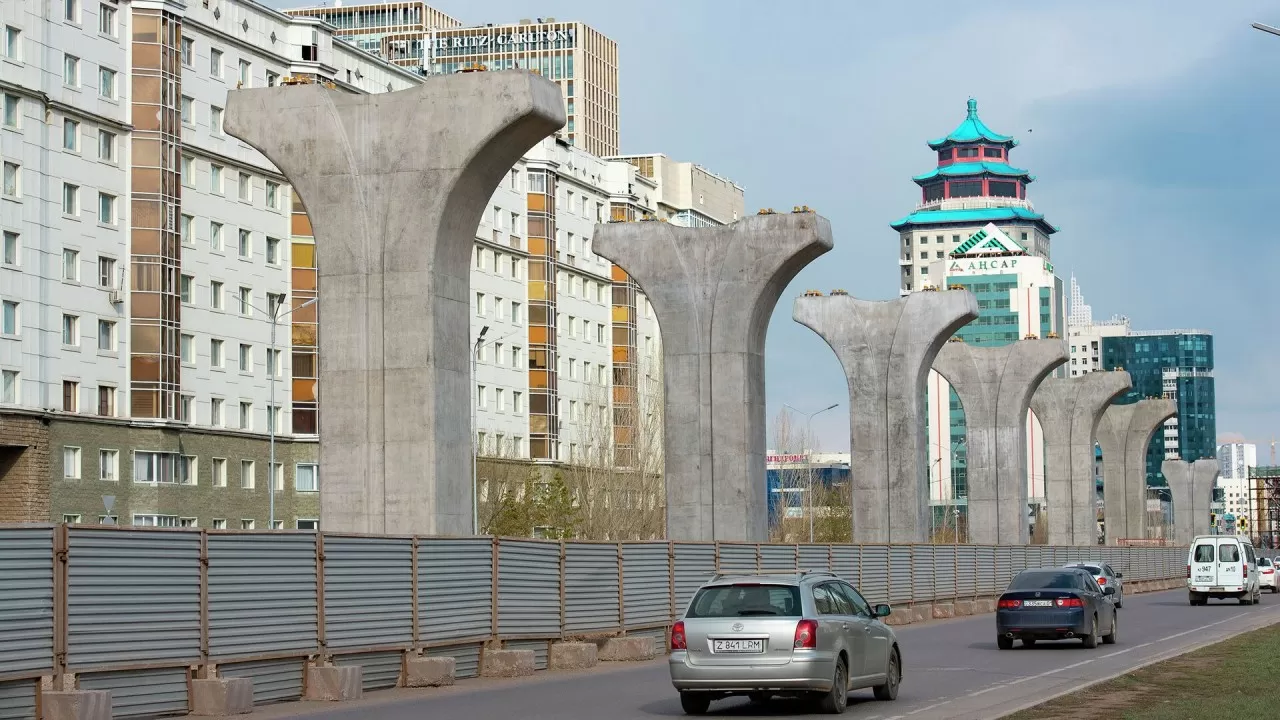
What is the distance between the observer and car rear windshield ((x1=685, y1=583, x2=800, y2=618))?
1866 cm

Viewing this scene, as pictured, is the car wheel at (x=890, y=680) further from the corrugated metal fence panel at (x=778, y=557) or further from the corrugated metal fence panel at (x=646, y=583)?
the corrugated metal fence panel at (x=778, y=557)

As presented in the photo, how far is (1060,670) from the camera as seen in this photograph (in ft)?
80.9

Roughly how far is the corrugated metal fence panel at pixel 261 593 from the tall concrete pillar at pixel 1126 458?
3393 inches

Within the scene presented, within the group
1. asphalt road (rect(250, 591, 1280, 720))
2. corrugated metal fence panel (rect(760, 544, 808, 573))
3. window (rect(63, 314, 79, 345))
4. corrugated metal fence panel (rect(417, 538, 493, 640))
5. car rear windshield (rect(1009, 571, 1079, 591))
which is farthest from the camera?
window (rect(63, 314, 79, 345))

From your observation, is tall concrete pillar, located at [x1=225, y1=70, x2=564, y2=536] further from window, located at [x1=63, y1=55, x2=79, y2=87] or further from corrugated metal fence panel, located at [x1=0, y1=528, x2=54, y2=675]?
window, located at [x1=63, y1=55, x2=79, y2=87]

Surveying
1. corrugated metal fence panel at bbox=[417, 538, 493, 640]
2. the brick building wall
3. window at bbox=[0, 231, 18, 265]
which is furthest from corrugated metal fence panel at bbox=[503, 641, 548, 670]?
window at bbox=[0, 231, 18, 265]

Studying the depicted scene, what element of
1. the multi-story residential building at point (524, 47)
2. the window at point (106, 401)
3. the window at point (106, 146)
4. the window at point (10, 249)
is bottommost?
the window at point (106, 401)

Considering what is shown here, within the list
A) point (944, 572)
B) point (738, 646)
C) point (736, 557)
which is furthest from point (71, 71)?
point (738, 646)

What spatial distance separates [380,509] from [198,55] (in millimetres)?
47186

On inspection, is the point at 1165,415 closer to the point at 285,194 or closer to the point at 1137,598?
the point at 1137,598

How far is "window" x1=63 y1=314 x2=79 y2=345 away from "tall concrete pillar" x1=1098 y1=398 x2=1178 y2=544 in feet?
194

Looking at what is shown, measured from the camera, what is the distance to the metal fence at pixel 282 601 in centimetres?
1605

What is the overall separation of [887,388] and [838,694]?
117ft

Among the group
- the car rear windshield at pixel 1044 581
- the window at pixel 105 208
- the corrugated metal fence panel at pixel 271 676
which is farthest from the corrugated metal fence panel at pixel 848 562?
the window at pixel 105 208
